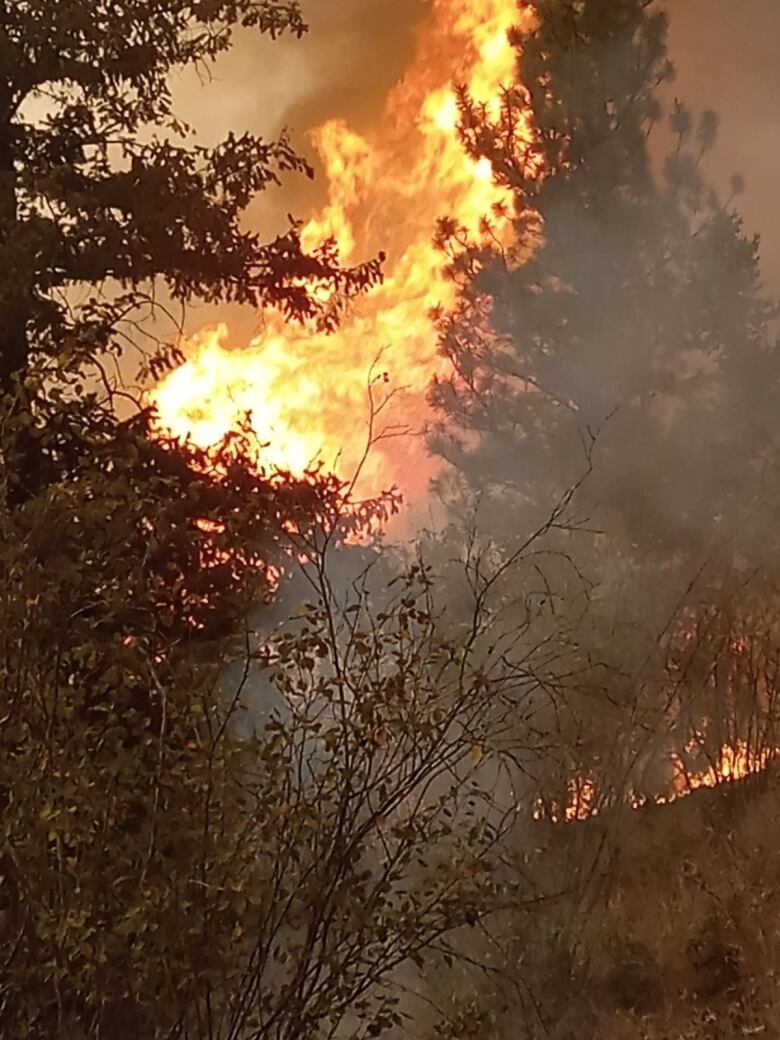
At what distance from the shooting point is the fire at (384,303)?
407cm

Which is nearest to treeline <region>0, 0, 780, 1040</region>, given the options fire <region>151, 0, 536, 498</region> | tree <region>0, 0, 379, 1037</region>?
tree <region>0, 0, 379, 1037</region>

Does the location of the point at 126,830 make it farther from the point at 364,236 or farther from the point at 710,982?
the point at 364,236

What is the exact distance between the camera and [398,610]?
3.21 meters

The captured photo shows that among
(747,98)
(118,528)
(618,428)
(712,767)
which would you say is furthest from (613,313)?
(118,528)

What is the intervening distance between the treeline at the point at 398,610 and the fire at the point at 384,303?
0.44ft

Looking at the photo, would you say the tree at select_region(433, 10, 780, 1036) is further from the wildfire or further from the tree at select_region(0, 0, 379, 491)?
the tree at select_region(0, 0, 379, 491)

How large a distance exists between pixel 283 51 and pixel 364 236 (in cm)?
80

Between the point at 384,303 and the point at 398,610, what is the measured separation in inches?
74.1

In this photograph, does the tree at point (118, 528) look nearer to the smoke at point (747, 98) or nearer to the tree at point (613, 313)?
the tree at point (613, 313)

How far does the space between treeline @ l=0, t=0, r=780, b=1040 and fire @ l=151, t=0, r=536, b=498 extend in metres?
0.13

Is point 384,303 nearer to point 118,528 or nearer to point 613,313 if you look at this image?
point 613,313

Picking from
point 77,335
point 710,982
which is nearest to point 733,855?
point 710,982

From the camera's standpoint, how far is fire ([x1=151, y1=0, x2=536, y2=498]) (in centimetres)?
407

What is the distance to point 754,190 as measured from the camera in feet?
16.0
